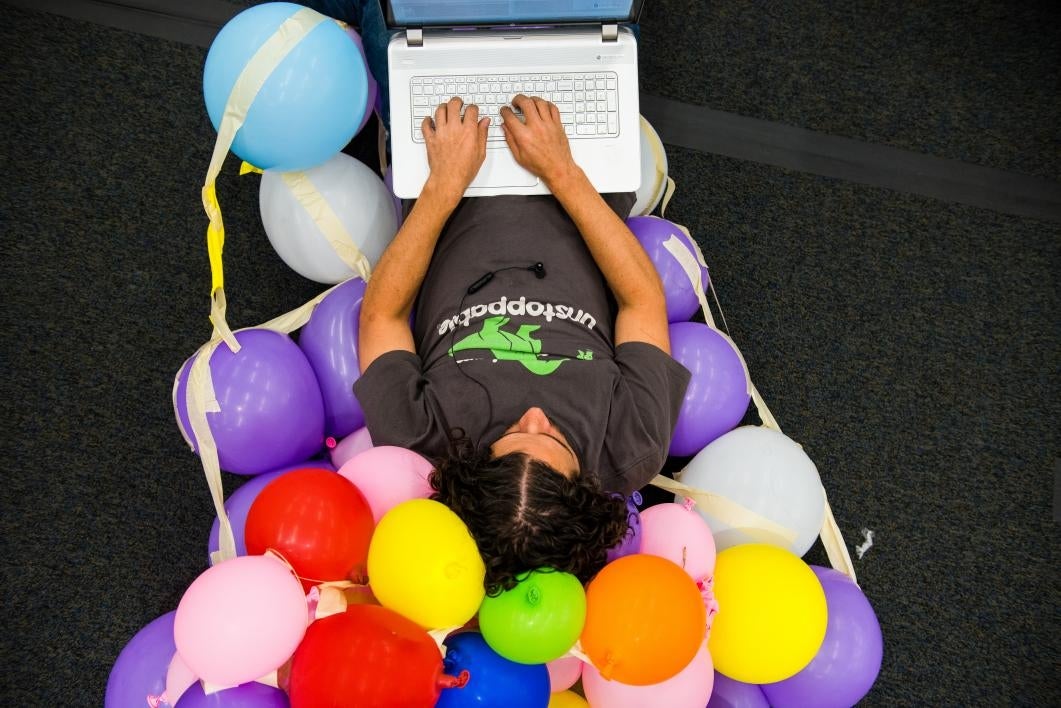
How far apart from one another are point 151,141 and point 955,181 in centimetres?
214

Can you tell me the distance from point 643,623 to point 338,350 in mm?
774

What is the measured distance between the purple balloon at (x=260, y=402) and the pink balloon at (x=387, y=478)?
236mm

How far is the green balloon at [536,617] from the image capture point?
101cm

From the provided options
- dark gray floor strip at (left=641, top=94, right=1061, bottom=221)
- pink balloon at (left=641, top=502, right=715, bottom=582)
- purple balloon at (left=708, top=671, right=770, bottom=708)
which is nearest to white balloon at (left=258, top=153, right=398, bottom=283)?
pink balloon at (left=641, top=502, right=715, bottom=582)

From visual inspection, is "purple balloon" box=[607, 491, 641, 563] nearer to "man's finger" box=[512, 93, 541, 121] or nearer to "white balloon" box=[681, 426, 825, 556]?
"white balloon" box=[681, 426, 825, 556]

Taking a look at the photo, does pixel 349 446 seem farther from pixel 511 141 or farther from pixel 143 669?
pixel 511 141

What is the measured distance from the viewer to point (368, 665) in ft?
3.11

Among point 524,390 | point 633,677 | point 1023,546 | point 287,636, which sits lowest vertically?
point 1023,546

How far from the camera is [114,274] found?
1.85 metres

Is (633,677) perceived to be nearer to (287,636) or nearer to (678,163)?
(287,636)

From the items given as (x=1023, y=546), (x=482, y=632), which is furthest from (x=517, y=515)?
(x=1023, y=546)

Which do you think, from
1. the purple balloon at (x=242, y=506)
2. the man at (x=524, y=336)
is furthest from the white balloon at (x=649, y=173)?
the purple balloon at (x=242, y=506)

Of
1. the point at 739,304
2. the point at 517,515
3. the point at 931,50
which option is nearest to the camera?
the point at 517,515

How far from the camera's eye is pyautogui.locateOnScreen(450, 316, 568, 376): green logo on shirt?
4.37ft
